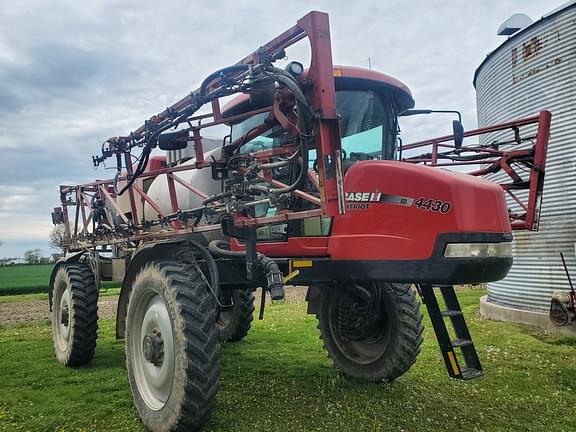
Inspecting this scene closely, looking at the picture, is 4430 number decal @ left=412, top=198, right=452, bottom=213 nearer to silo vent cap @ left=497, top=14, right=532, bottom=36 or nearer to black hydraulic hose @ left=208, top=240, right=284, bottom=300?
black hydraulic hose @ left=208, top=240, right=284, bottom=300

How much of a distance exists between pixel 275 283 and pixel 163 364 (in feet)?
4.10

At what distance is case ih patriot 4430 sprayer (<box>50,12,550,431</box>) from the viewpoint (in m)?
3.69

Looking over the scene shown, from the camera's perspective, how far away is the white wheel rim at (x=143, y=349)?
166 inches

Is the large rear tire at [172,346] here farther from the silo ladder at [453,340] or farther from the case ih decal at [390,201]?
the silo ladder at [453,340]

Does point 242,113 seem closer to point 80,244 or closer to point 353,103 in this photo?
point 353,103

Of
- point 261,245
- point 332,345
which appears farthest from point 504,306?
point 261,245

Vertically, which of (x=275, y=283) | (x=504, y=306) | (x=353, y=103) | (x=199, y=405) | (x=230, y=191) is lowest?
(x=504, y=306)

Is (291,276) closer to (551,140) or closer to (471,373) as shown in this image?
(471,373)

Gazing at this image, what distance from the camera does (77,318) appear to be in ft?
21.4

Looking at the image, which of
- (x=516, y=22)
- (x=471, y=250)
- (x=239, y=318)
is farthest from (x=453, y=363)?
(x=516, y=22)

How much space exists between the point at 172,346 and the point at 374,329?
2.44m

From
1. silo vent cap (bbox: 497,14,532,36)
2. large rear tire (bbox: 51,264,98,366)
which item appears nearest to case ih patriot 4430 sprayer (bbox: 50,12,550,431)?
large rear tire (bbox: 51,264,98,366)

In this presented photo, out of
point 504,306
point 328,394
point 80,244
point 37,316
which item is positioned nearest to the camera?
point 328,394

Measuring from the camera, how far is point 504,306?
11398 millimetres
